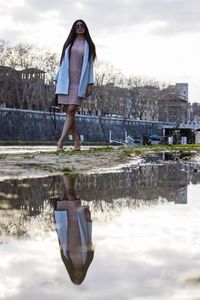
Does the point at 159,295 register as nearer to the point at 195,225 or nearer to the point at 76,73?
the point at 195,225

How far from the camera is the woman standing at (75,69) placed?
42.1 feet

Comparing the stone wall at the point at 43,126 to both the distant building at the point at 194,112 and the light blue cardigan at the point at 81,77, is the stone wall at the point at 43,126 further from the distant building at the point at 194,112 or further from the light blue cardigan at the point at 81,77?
the distant building at the point at 194,112

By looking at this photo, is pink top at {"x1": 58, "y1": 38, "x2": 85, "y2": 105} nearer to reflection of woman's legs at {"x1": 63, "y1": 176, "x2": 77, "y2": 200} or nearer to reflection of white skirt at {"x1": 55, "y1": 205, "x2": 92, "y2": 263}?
reflection of woman's legs at {"x1": 63, "y1": 176, "x2": 77, "y2": 200}

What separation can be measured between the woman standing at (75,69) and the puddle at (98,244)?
862 centimetres

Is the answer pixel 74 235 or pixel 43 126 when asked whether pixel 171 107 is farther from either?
pixel 74 235

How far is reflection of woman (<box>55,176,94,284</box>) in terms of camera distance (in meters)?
1.93

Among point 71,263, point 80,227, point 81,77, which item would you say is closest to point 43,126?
point 81,77

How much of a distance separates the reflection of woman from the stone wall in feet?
145

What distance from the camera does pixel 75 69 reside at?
1298cm

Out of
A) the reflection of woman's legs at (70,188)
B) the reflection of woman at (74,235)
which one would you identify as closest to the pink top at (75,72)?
the reflection of woman's legs at (70,188)

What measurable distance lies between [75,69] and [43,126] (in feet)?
158

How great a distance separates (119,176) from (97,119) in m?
69.0

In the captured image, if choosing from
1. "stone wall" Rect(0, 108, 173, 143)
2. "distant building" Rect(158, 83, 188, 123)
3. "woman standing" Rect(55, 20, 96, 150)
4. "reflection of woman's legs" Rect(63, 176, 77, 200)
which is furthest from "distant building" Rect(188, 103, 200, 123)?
"reflection of woman's legs" Rect(63, 176, 77, 200)

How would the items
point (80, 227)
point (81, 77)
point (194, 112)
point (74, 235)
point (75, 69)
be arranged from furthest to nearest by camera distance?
point (194, 112), point (75, 69), point (81, 77), point (80, 227), point (74, 235)
